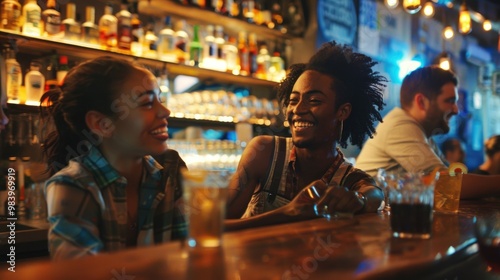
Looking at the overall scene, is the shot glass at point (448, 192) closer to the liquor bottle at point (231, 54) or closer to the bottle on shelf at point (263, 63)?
the liquor bottle at point (231, 54)

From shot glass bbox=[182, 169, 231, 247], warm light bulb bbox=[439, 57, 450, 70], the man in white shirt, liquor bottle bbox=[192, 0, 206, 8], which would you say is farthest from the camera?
warm light bulb bbox=[439, 57, 450, 70]

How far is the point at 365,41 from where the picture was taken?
527 centimetres

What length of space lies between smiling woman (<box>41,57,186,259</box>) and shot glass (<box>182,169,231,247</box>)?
19.4 inches

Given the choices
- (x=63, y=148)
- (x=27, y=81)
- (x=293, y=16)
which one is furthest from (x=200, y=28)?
(x=63, y=148)

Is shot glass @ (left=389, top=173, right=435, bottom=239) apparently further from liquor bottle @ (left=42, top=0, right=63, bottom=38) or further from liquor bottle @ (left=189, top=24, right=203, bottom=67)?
liquor bottle @ (left=189, top=24, right=203, bottom=67)

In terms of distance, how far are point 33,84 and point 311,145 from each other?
1837 millimetres

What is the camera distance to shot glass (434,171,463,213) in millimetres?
1590

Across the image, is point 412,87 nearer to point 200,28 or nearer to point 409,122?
point 409,122

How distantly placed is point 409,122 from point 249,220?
1.61 meters

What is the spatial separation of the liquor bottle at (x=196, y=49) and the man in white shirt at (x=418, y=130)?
1.52 meters

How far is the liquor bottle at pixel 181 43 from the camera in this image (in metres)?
3.57

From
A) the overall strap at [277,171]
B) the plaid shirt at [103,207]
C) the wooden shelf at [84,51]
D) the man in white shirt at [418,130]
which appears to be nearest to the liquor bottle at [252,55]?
the wooden shelf at [84,51]

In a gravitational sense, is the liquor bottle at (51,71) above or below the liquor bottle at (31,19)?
below

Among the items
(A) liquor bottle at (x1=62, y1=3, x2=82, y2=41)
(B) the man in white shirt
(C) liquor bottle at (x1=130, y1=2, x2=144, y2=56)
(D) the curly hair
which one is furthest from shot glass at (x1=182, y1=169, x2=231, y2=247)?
(C) liquor bottle at (x1=130, y1=2, x2=144, y2=56)
